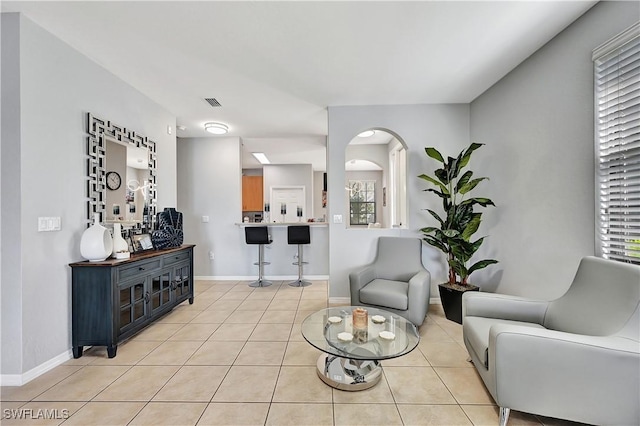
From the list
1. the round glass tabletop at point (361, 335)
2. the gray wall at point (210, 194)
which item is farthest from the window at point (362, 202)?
the round glass tabletop at point (361, 335)

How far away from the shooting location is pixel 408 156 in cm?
377

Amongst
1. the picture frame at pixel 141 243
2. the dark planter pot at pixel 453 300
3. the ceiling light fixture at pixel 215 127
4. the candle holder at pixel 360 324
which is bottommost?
the dark planter pot at pixel 453 300

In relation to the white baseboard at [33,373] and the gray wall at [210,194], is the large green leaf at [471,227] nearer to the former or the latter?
the gray wall at [210,194]

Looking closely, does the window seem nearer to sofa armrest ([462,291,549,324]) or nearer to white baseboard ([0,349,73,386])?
sofa armrest ([462,291,549,324])

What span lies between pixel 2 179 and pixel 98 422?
5.92 feet

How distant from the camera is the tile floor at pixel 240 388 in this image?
65.6 inches

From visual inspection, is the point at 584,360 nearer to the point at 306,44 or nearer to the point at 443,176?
the point at 443,176

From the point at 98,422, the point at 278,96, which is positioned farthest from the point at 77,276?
the point at 278,96

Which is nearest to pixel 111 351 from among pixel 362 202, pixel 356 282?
pixel 356 282

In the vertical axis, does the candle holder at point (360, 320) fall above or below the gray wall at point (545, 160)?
below

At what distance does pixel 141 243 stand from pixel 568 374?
3788 millimetres

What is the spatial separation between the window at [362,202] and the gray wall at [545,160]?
5529 mm

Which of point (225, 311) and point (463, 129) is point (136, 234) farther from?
point (463, 129)

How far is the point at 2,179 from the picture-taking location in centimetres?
199
